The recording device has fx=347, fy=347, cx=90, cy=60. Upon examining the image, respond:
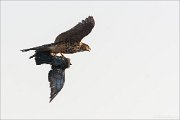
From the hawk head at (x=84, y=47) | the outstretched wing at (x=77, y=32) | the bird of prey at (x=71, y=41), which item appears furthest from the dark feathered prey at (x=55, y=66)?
the hawk head at (x=84, y=47)

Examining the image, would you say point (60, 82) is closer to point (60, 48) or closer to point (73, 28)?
point (60, 48)

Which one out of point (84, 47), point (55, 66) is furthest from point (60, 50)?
point (84, 47)

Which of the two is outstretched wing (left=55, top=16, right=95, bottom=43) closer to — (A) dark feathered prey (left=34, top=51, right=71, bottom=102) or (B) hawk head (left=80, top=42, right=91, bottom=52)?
(B) hawk head (left=80, top=42, right=91, bottom=52)

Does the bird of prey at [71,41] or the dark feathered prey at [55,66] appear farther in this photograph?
the bird of prey at [71,41]

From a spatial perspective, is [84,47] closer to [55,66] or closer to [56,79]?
[55,66]

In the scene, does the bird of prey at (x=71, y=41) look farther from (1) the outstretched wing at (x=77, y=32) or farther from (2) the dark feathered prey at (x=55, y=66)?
(2) the dark feathered prey at (x=55, y=66)

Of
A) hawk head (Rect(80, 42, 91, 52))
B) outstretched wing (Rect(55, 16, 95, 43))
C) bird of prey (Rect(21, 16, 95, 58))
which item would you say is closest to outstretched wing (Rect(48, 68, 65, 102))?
bird of prey (Rect(21, 16, 95, 58))
